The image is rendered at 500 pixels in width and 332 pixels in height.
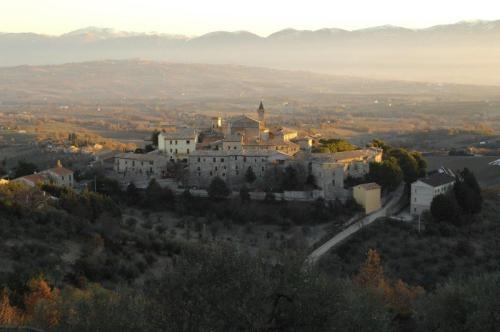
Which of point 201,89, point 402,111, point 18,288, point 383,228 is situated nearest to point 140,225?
point 383,228

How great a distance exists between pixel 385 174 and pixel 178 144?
33.9 ft

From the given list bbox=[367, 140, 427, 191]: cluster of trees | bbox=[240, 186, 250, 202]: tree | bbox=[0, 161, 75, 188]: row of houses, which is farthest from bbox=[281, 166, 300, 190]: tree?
bbox=[0, 161, 75, 188]: row of houses

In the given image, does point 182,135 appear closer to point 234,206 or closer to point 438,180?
point 234,206

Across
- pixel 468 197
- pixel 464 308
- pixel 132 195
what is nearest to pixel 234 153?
pixel 132 195

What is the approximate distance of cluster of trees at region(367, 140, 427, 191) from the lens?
33.8 metres

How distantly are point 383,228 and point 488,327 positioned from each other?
1577 cm

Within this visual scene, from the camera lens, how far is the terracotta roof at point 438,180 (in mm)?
32409

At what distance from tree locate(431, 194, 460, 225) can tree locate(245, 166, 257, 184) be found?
27.1ft

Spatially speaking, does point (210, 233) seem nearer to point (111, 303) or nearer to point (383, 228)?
point (383, 228)

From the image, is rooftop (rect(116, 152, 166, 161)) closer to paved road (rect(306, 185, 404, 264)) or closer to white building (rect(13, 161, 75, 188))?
white building (rect(13, 161, 75, 188))

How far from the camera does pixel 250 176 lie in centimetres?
3409

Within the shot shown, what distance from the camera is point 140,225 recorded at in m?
29.7

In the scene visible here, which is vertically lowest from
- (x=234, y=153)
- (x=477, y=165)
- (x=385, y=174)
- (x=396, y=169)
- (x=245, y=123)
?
(x=477, y=165)

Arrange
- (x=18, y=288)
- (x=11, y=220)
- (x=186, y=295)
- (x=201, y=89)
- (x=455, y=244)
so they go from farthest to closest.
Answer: (x=201, y=89) → (x=455, y=244) → (x=11, y=220) → (x=18, y=288) → (x=186, y=295)
